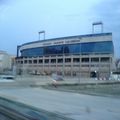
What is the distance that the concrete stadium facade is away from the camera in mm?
108250

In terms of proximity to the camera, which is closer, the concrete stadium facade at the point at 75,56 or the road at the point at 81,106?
the road at the point at 81,106

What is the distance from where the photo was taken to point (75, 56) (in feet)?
378

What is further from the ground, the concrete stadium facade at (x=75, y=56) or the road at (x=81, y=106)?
the concrete stadium facade at (x=75, y=56)

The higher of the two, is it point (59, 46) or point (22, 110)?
point (59, 46)

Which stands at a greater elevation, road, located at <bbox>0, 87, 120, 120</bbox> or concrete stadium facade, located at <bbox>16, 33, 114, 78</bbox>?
concrete stadium facade, located at <bbox>16, 33, 114, 78</bbox>

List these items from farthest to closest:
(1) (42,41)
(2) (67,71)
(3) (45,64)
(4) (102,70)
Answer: (1) (42,41), (3) (45,64), (2) (67,71), (4) (102,70)

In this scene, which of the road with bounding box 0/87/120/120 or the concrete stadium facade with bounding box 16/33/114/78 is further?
the concrete stadium facade with bounding box 16/33/114/78

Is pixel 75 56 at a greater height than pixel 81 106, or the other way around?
pixel 75 56

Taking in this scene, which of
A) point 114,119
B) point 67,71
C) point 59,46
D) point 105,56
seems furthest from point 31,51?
point 114,119

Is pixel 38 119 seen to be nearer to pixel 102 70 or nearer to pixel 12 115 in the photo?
pixel 12 115

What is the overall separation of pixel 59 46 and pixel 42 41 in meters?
11.1

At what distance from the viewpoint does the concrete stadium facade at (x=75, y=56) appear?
108 m

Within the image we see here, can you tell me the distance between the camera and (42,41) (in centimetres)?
13338

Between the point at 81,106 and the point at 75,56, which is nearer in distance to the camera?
the point at 81,106
